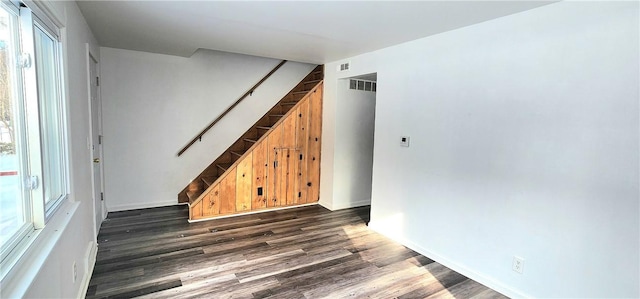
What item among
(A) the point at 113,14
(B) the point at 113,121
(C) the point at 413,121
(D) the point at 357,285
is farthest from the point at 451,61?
(B) the point at 113,121

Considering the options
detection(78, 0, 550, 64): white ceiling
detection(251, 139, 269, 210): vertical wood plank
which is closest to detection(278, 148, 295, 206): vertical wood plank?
detection(251, 139, 269, 210): vertical wood plank

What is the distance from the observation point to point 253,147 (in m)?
4.47

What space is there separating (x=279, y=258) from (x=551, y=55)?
9.22 ft

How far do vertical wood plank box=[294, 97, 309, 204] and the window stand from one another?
3.12 m

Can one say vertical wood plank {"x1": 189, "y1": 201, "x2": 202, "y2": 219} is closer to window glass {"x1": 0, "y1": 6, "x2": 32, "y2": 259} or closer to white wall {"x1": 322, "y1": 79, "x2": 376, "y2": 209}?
white wall {"x1": 322, "y1": 79, "x2": 376, "y2": 209}

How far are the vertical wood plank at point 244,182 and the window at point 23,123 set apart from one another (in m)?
2.47

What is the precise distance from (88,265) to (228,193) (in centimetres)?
189

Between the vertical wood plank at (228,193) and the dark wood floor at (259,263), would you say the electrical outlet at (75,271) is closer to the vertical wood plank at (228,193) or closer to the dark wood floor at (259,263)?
the dark wood floor at (259,263)

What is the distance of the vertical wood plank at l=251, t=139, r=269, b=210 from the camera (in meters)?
4.53

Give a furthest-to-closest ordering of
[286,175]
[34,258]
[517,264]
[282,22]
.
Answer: [286,175]
[282,22]
[517,264]
[34,258]

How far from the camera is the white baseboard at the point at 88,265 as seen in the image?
2.33 m

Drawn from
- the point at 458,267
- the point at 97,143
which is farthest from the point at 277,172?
the point at 458,267

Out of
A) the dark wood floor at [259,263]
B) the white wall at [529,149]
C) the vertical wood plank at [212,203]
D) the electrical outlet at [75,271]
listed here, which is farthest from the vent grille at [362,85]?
the electrical outlet at [75,271]

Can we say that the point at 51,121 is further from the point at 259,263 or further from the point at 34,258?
the point at 259,263
